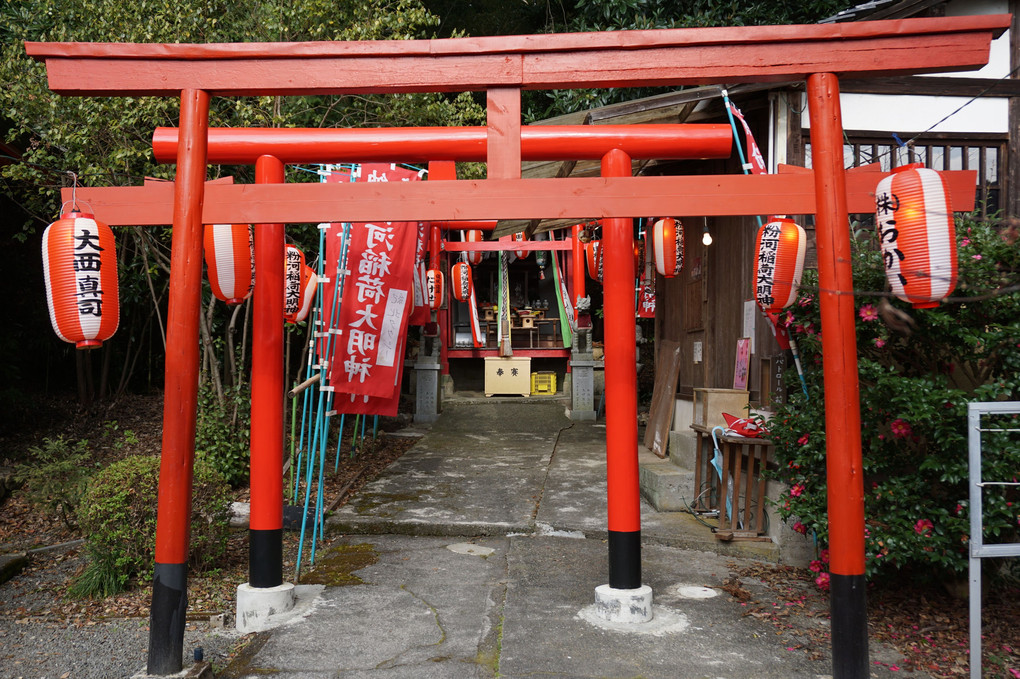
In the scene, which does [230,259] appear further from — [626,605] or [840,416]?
[840,416]

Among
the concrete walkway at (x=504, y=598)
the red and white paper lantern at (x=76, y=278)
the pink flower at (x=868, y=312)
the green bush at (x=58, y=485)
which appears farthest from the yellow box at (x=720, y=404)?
the green bush at (x=58, y=485)

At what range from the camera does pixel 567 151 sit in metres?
5.29

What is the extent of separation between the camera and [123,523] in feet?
19.5

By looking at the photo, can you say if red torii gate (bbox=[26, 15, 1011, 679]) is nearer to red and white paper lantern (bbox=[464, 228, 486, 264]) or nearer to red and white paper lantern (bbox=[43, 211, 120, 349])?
red and white paper lantern (bbox=[43, 211, 120, 349])

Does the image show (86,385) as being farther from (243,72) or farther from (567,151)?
(567,151)

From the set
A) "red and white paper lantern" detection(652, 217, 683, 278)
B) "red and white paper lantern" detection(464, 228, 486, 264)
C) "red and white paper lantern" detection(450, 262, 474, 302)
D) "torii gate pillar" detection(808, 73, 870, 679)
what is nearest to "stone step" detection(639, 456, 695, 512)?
"red and white paper lantern" detection(652, 217, 683, 278)

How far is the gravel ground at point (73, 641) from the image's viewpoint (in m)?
4.71

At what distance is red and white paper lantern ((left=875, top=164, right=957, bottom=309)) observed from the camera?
12.2 feet

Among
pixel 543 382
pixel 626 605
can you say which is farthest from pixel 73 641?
pixel 543 382

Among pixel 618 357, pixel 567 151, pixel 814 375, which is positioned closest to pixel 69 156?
pixel 567 151

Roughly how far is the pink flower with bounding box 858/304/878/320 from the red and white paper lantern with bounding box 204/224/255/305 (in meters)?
4.74

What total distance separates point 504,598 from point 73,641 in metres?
3.36

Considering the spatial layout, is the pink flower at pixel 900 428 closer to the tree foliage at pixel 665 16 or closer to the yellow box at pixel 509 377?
the tree foliage at pixel 665 16

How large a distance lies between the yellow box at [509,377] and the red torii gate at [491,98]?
1374 centimetres
